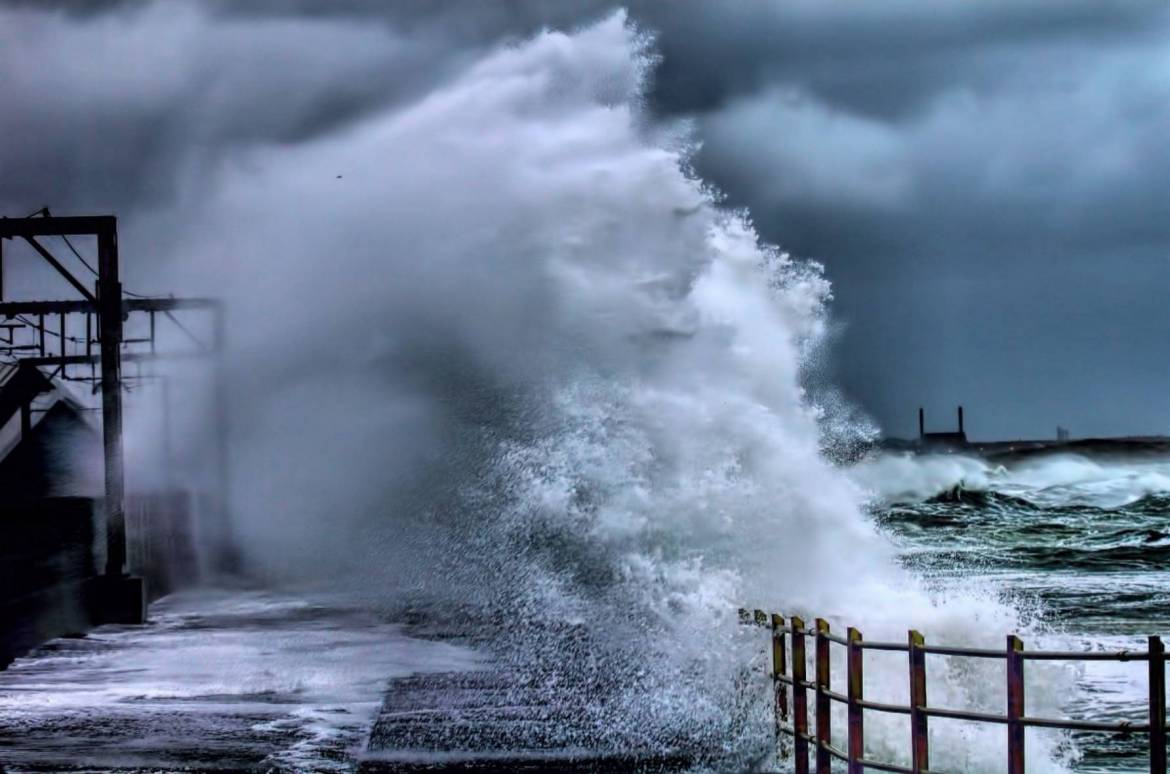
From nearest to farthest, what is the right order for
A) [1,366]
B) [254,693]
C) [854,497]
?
[254,693]
[1,366]
[854,497]

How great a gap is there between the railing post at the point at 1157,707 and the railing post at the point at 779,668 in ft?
9.12

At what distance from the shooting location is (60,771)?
12.7 m

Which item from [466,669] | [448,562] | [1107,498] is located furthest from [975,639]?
[1107,498]

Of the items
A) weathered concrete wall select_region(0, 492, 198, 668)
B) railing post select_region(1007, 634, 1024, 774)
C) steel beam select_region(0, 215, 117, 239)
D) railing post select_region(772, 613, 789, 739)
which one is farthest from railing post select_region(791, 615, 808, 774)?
steel beam select_region(0, 215, 117, 239)

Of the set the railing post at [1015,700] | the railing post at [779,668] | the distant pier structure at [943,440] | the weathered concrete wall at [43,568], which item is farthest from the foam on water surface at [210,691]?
the distant pier structure at [943,440]

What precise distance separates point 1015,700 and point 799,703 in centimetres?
193

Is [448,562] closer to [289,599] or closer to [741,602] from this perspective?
[289,599]

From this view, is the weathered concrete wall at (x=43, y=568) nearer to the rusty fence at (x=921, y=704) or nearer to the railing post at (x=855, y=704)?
the rusty fence at (x=921, y=704)

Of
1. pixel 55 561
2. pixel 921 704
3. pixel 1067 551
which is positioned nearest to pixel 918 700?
pixel 921 704

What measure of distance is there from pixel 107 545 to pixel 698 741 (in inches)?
569

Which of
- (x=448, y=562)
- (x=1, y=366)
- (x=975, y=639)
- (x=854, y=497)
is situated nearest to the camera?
(x=975, y=639)

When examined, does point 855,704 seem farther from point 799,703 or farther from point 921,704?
point 799,703

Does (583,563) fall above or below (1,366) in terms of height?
below

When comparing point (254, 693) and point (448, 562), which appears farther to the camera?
point (448, 562)
